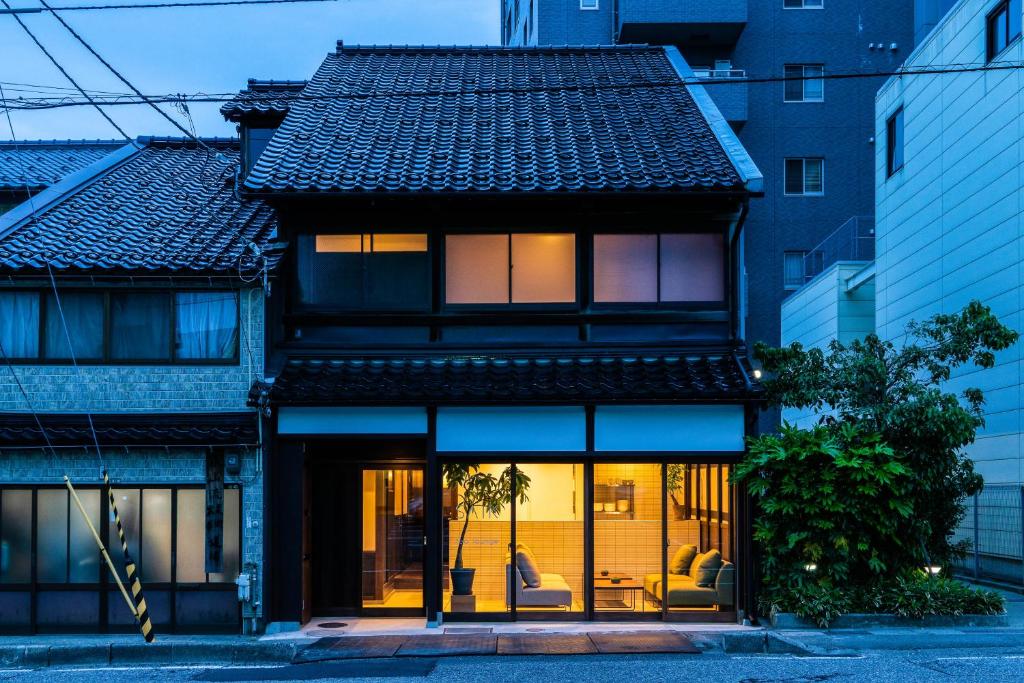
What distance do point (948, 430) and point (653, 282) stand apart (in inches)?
197

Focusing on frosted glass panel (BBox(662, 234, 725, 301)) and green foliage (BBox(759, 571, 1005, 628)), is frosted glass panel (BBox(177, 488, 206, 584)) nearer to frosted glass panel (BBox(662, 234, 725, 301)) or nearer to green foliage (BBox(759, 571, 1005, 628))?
frosted glass panel (BBox(662, 234, 725, 301))

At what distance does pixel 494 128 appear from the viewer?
63.1 ft

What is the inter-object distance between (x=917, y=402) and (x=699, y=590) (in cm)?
444

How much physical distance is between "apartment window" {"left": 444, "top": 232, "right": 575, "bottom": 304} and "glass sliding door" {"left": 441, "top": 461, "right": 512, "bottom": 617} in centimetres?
278

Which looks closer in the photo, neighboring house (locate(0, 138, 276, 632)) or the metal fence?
neighboring house (locate(0, 138, 276, 632))

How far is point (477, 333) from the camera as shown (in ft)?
55.7

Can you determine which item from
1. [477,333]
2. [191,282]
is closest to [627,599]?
[477,333]

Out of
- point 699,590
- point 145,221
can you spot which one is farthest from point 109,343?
point 699,590

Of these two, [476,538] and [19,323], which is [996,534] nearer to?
[476,538]

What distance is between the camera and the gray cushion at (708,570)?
16359 millimetres

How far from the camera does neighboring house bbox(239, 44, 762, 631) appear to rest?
16.1 meters

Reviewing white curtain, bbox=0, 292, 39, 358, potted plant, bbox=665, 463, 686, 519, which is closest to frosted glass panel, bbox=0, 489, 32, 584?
white curtain, bbox=0, 292, 39, 358

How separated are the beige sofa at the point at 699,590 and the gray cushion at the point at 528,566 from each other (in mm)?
1930

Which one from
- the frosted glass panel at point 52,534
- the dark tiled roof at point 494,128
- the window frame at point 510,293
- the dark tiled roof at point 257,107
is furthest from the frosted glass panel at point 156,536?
the dark tiled roof at point 257,107
